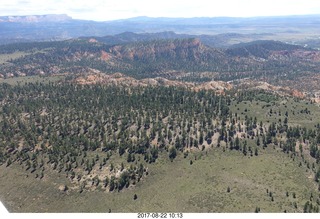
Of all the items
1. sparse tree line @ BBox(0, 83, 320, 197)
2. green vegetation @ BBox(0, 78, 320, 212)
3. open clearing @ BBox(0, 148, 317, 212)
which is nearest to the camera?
open clearing @ BBox(0, 148, 317, 212)

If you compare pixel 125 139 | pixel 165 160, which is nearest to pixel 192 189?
pixel 165 160

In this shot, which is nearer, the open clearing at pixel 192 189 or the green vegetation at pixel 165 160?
the open clearing at pixel 192 189

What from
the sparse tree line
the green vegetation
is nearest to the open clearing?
the green vegetation

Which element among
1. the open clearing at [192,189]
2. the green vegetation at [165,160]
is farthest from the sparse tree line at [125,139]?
the open clearing at [192,189]

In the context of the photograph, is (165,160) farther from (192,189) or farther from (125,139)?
(125,139)

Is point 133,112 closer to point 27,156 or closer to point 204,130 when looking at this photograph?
point 204,130

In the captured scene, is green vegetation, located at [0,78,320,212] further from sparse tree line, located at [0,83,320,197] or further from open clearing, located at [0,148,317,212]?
sparse tree line, located at [0,83,320,197]

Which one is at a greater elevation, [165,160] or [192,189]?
[165,160]

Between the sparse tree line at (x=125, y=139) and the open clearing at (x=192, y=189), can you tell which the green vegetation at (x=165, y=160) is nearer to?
the open clearing at (x=192, y=189)

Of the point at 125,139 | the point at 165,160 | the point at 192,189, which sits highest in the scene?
the point at 125,139

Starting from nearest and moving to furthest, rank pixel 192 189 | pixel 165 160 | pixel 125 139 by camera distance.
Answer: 1. pixel 192 189
2. pixel 165 160
3. pixel 125 139

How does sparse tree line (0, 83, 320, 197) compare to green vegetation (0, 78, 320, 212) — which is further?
sparse tree line (0, 83, 320, 197)

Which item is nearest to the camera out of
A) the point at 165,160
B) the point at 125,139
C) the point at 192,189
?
the point at 192,189
